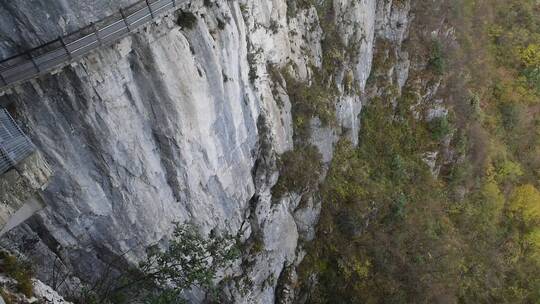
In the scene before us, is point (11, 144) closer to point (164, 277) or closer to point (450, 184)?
point (164, 277)

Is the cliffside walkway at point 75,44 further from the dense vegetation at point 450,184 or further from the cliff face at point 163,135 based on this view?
the dense vegetation at point 450,184

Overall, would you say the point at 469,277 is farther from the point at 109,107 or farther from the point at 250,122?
the point at 109,107

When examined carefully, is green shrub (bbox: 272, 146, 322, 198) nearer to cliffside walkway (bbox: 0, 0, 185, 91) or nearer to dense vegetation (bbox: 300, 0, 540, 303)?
dense vegetation (bbox: 300, 0, 540, 303)

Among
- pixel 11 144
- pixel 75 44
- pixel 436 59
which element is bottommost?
pixel 436 59

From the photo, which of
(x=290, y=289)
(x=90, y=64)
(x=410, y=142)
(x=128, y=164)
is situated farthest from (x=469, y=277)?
(x=90, y=64)

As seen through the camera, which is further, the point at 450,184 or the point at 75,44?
the point at 450,184

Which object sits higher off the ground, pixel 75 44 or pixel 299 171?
pixel 75 44

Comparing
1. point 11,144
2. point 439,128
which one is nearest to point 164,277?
point 11,144
